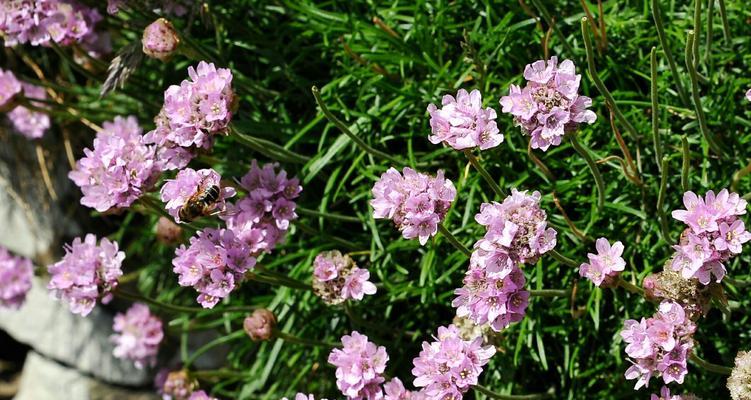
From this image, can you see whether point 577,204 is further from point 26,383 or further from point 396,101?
point 26,383

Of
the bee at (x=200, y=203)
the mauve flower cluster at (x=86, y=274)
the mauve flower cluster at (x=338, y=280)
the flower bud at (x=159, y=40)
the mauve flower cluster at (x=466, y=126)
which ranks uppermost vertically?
the flower bud at (x=159, y=40)

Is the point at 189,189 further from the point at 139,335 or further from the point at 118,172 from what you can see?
the point at 139,335

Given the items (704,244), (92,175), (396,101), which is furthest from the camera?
(396,101)

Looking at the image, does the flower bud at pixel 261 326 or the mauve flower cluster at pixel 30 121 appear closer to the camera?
the flower bud at pixel 261 326

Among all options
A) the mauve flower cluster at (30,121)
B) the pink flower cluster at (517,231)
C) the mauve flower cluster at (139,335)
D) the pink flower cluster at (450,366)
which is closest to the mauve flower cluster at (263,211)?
the pink flower cluster at (450,366)

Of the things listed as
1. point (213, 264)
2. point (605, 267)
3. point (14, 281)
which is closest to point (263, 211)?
point (213, 264)

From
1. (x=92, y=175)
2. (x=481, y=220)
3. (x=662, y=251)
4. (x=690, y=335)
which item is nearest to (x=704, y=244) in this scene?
(x=690, y=335)

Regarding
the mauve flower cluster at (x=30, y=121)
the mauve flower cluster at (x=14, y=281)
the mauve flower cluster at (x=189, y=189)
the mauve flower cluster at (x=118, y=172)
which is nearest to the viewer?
the mauve flower cluster at (x=189, y=189)

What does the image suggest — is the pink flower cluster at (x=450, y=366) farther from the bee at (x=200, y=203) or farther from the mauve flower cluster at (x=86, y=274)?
the mauve flower cluster at (x=86, y=274)
